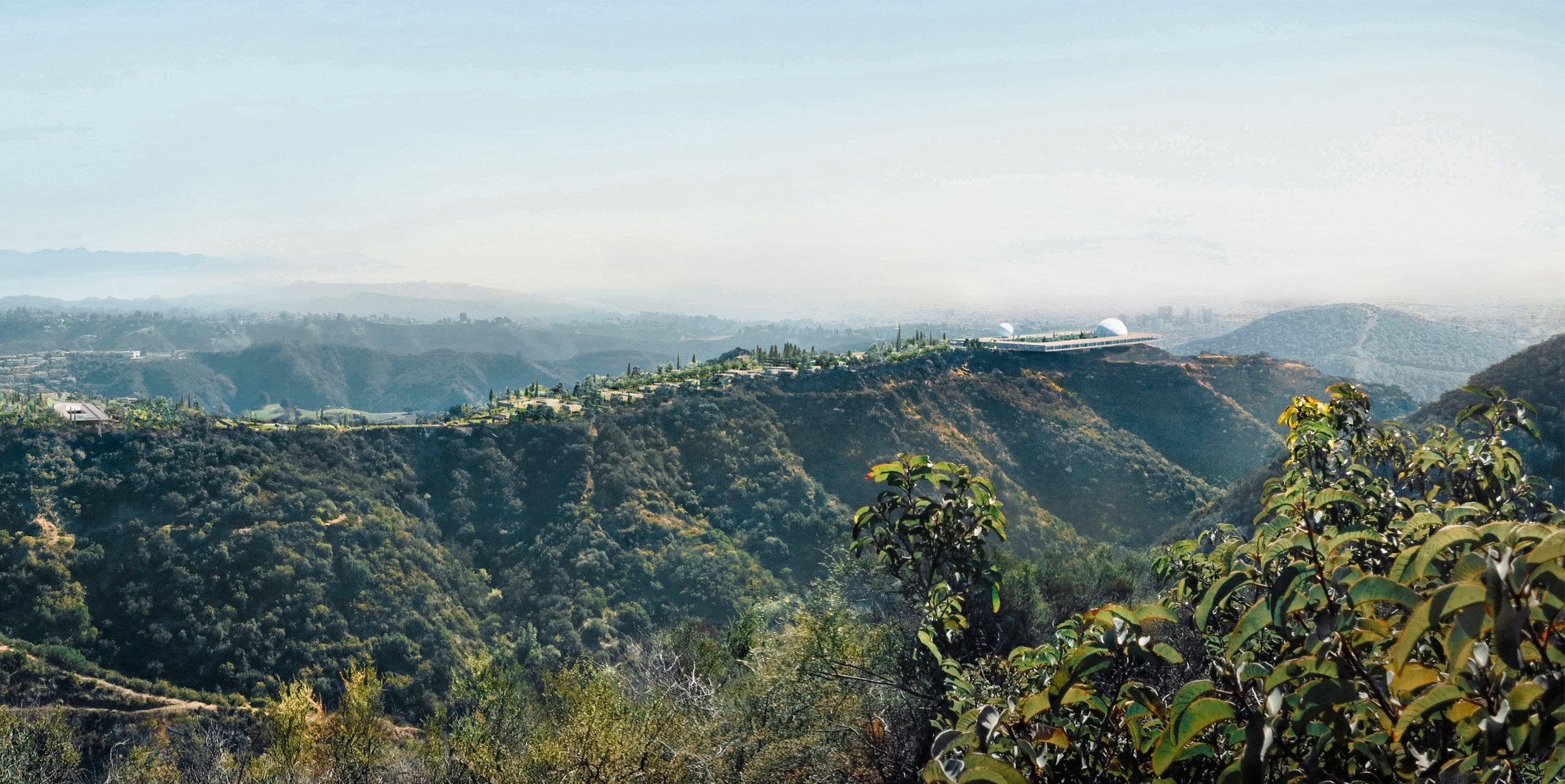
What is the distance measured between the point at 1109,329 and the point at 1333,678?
3578 inches

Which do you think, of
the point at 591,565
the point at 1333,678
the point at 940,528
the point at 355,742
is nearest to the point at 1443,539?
the point at 1333,678

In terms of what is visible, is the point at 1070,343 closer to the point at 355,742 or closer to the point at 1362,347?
the point at 1362,347

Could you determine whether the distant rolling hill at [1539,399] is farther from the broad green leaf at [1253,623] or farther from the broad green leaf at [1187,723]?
the broad green leaf at [1187,723]

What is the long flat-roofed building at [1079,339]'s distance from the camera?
75875 mm

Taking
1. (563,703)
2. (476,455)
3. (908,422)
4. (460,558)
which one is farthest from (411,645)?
(908,422)

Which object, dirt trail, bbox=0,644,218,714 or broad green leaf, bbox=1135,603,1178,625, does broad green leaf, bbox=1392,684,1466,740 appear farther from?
dirt trail, bbox=0,644,218,714

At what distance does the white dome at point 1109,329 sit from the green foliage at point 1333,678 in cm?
8635

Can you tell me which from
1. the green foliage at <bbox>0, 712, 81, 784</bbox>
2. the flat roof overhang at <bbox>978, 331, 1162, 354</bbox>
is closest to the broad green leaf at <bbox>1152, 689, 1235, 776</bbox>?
the green foliage at <bbox>0, 712, 81, 784</bbox>

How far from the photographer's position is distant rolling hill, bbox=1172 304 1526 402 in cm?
8688

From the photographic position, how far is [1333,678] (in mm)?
2945

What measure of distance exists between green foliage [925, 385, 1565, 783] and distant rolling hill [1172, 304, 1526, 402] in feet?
301

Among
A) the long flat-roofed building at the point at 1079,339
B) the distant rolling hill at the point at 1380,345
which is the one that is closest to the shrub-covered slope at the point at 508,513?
the long flat-roofed building at the point at 1079,339

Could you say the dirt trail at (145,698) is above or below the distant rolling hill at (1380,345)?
below

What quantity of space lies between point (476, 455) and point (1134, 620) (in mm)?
51561
